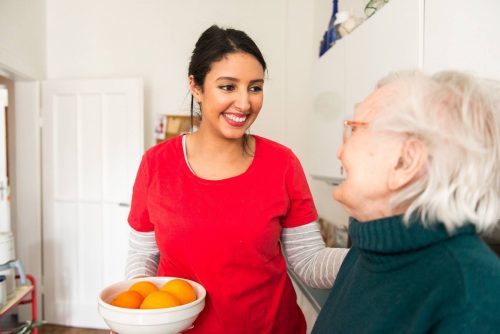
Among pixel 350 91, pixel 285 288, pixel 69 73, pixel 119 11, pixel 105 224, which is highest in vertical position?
pixel 119 11

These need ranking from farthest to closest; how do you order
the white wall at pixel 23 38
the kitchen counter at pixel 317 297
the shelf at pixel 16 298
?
the white wall at pixel 23 38, the shelf at pixel 16 298, the kitchen counter at pixel 317 297

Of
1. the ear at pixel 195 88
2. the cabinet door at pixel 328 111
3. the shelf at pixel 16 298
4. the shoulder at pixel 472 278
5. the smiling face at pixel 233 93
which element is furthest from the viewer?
the cabinet door at pixel 328 111

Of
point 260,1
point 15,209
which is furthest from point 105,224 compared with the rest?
point 260,1

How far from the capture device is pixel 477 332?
454 millimetres

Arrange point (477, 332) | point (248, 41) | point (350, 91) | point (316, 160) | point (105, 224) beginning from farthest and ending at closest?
point (105, 224) < point (316, 160) < point (350, 91) < point (248, 41) < point (477, 332)

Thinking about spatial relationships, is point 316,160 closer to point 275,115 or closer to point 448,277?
point 275,115

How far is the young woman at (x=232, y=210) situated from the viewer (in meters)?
1.08

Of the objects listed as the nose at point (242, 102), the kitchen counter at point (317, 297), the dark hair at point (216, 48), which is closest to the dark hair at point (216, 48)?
the dark hair at point (216, 48)

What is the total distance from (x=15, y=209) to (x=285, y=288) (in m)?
3.08

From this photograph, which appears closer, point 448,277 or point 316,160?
point 448,277

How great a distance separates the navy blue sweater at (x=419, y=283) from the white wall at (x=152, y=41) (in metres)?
2.83

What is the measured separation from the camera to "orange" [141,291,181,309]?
2.93 feet

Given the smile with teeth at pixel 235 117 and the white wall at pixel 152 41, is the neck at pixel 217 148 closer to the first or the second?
the smile with teeth at pixel 235 117

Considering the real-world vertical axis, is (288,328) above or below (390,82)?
below
